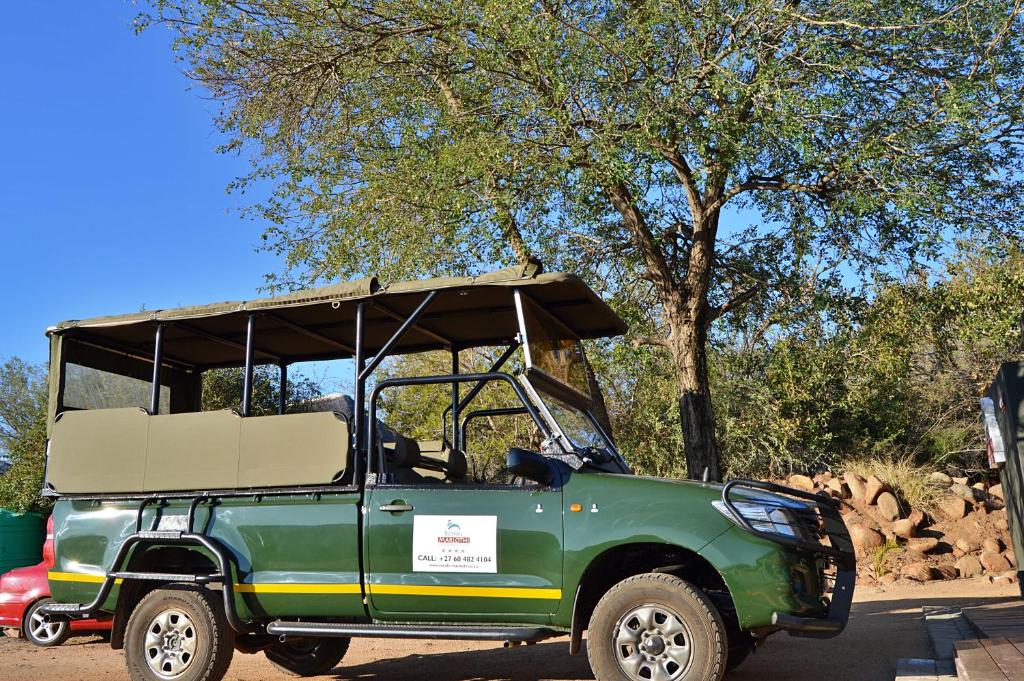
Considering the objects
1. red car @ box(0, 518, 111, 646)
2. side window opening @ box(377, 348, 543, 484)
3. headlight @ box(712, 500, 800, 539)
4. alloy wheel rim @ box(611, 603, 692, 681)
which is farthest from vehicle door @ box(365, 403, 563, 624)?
red car @ box(0, 518, 111, 646)

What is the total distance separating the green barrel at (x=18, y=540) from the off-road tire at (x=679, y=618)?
1256cm

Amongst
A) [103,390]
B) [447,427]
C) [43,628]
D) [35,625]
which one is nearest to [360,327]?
[447,427]

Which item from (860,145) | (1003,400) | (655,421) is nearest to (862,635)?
(1003,400)

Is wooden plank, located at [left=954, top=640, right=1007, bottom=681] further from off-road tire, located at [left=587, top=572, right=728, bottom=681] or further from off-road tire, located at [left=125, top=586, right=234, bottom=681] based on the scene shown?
off-road tire, located at [left=125, top=586, right=234, bottom=681]

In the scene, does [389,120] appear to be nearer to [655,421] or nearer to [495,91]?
[495,91]

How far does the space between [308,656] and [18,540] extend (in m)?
9.42

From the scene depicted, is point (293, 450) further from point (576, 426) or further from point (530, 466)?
point (576, 426)

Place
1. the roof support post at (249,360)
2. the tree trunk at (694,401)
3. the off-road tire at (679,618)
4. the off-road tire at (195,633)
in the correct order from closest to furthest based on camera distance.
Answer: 1. the off-road tire at (679,618)
2. the off-road tire at (195,633)
3. the roof support post at (249,360)
4. the tree trunk at (694,401)

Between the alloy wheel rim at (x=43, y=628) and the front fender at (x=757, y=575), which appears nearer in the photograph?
the front fender at (x=757, y=575)

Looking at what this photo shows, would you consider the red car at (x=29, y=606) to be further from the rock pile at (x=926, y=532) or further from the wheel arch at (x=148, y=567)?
the rock pile at (x=926, y=532)

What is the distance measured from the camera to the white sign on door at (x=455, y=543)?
20.7ft

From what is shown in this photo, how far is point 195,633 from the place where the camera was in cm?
698

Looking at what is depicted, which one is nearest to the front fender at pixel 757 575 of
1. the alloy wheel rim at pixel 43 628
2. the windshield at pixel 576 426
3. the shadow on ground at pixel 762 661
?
the windshield at pixel 576 426

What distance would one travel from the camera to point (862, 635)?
9.42 meters
